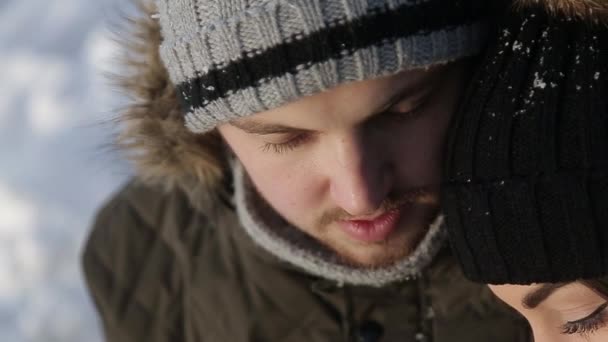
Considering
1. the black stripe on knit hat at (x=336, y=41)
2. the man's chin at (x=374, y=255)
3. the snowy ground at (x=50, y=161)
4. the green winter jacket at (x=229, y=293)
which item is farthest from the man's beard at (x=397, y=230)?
the snowy ground at (x=50, y=161)

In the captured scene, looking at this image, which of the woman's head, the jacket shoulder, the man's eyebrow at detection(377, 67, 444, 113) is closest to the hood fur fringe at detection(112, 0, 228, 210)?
the jacket shoulder

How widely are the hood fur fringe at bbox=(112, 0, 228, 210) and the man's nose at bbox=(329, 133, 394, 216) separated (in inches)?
15.0

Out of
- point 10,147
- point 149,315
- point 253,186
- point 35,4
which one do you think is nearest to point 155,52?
point 253,186

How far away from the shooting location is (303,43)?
1.02 metres

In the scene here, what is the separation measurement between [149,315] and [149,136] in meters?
0.45

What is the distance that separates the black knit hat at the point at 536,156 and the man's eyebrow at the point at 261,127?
0.23m

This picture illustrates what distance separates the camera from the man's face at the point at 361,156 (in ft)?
3.53

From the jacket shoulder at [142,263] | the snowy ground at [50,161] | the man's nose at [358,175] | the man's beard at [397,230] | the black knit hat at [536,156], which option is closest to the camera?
the black knit hat at [536,156]

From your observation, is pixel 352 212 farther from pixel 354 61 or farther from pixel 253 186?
pixel 253 186

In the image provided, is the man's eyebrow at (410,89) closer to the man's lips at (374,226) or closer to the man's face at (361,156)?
the man's face at (361,156)

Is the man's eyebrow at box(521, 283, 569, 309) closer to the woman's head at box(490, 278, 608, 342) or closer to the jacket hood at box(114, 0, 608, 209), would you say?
the woman's head at box(490, 278, 608, 342)

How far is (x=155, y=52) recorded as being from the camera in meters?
1.38

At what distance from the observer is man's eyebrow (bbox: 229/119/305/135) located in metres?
1.11

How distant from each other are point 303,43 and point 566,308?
488 millimetres
